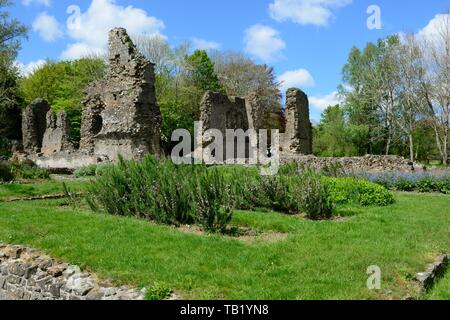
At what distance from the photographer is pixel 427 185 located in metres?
18.2

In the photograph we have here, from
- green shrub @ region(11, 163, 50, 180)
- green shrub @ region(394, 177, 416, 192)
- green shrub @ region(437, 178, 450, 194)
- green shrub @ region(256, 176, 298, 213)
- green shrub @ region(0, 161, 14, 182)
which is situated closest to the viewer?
green shrub @ region(256, 176, 298, 213)

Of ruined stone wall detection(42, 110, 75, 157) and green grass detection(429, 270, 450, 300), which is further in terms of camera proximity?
ruined stone wall detection(42, 110, 75, 157)

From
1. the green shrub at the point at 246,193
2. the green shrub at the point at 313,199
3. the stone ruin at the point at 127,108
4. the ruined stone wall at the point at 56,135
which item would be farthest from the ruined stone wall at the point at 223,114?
the green shrub at the point at 313,199

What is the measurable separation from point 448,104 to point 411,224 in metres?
27.0

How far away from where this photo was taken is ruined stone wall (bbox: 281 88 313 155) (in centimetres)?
3278

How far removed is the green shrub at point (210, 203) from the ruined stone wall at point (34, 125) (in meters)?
33.9

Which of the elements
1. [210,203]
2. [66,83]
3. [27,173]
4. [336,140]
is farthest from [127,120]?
[336,140]

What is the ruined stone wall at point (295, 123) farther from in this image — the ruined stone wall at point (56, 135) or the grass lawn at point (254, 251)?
the grass lawn at point (254, 251)

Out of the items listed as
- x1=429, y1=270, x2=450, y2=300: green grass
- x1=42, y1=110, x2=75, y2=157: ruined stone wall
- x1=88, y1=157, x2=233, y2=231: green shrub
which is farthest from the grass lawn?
x1=42, y1=110, x2=75, y2=157: ruined stone wall

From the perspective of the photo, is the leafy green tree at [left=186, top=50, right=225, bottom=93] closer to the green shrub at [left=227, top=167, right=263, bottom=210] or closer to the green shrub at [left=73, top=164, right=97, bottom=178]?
the green shrub at [left=73, top=164, right=97, bottom=178]

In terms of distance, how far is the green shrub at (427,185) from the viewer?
18109mm

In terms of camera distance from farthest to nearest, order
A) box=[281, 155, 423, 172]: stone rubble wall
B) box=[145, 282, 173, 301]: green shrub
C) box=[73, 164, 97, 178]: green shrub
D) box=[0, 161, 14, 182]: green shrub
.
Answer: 1. box=[281, 155, 423, 172]: stone rubble wall
2. box=[73, 164, 97, 178]: green shrub
3. box=[0, 161, 14, 182]: green shrub
4. box=[145, 282, 173, 301]: green shrub

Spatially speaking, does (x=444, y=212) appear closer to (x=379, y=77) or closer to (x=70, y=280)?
(x=70, y=280)

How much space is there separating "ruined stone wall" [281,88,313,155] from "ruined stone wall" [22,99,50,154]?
2147cm
